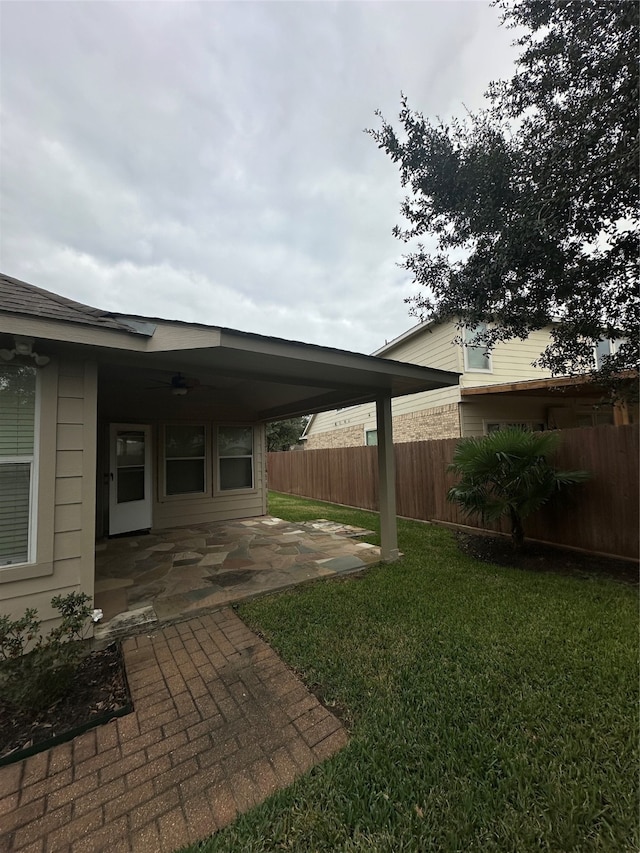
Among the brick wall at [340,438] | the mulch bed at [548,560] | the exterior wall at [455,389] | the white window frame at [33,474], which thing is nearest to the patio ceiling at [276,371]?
the white window frame at [33,474]

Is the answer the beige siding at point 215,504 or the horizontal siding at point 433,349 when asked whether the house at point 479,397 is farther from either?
the beige siding at point 215,504

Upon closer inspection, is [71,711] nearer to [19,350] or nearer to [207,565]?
[19,350]

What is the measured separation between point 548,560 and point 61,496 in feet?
19.3

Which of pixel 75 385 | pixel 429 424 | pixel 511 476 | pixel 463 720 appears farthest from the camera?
pixel 429 424

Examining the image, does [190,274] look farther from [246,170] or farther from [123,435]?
[123,435]

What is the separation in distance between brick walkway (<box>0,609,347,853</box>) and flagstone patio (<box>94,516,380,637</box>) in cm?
100

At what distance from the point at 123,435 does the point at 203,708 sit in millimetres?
5946

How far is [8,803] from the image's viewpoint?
1.66 meters

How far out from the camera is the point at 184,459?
780 cm

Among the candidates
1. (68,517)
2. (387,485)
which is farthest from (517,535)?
(68,517)

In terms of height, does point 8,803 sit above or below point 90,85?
below

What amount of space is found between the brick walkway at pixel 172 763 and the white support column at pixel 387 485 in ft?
8.77

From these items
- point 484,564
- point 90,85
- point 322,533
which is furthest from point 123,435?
point 484,564

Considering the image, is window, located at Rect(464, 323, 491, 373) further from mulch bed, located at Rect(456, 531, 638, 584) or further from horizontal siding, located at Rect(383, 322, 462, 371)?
mulch bed, located at Rect(456, 531, 638, 584)
